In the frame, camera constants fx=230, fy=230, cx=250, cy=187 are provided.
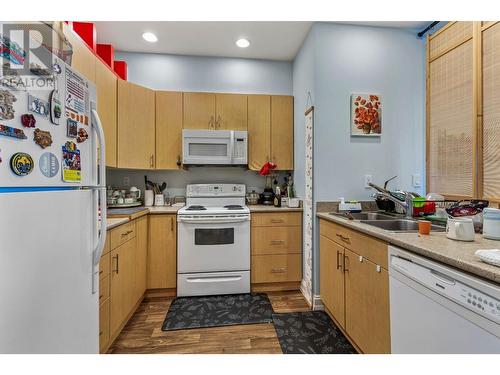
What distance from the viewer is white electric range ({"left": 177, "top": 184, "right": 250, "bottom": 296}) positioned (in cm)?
240

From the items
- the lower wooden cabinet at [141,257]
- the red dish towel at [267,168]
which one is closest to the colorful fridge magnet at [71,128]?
the lower wooden cabinet at [141,257]

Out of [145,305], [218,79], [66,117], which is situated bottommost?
[145,305]

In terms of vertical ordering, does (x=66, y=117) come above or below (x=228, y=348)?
above

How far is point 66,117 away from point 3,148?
300 millimetres

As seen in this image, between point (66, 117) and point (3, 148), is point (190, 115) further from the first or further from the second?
point (3, 148)

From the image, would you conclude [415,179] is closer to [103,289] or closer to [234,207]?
[234,207]

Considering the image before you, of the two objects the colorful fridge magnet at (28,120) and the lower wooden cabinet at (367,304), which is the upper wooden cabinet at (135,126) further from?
the lower wooden cabinet at (367,304)

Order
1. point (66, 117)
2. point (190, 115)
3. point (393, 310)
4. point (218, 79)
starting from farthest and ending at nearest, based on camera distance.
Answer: point (218, 79)
point (190, 115)
point (393, 310)
point (66, 117)

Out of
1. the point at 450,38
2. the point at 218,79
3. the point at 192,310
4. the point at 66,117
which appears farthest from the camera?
the point at 218,79

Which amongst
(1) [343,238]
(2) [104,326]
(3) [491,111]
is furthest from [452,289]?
(2) [104,326]

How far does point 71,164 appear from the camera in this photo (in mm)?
958

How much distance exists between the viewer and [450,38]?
5.83 ft

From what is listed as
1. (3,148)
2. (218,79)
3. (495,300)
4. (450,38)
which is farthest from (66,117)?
Answer: (450,38)

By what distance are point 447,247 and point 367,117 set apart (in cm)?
153
